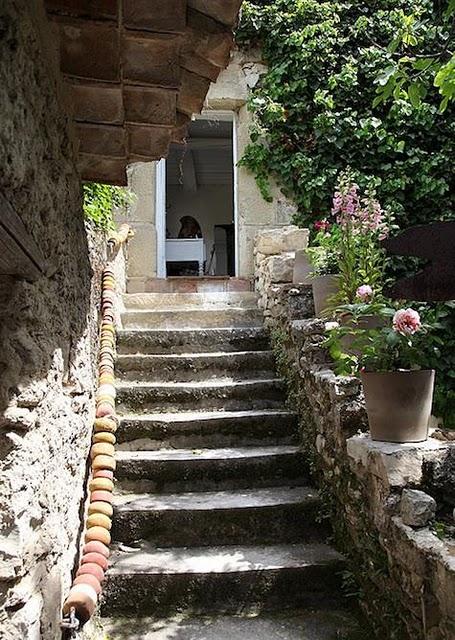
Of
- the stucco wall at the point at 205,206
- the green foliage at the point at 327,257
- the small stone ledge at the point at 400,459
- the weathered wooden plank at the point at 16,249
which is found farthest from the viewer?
the stucco wall at the point at 205,206

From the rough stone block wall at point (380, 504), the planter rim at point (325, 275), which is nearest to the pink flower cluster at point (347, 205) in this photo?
the planter rim at point (325, 275)

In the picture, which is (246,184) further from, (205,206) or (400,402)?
(205,206)

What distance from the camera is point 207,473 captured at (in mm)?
3053

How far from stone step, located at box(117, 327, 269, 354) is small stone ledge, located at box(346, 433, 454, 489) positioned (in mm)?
2030

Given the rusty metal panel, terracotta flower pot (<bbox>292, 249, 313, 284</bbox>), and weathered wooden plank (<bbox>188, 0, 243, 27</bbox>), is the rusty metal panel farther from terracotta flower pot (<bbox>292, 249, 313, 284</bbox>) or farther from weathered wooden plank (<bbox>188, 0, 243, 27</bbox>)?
terracotta flower pot (<bbox>292, 249, 313, 284</bbox>)

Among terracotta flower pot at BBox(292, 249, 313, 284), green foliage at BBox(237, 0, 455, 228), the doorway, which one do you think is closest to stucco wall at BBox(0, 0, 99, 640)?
terracotta flower pot at BBox(292, 249, 313, 284)

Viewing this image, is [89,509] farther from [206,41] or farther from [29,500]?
[206,41]

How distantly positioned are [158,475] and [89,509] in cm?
75

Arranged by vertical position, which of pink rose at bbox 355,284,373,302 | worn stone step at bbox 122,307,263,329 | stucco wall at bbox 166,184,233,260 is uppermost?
stucco wall at bbox 166,184,233,260

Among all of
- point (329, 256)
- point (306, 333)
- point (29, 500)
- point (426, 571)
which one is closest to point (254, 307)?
point (329, 256)

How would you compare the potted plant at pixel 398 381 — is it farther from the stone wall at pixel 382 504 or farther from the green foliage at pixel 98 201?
the green foliage at pixel 98 201

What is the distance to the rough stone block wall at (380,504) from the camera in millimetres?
1768

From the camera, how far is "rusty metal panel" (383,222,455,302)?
1215 millimetres

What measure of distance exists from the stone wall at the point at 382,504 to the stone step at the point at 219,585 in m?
0.16
